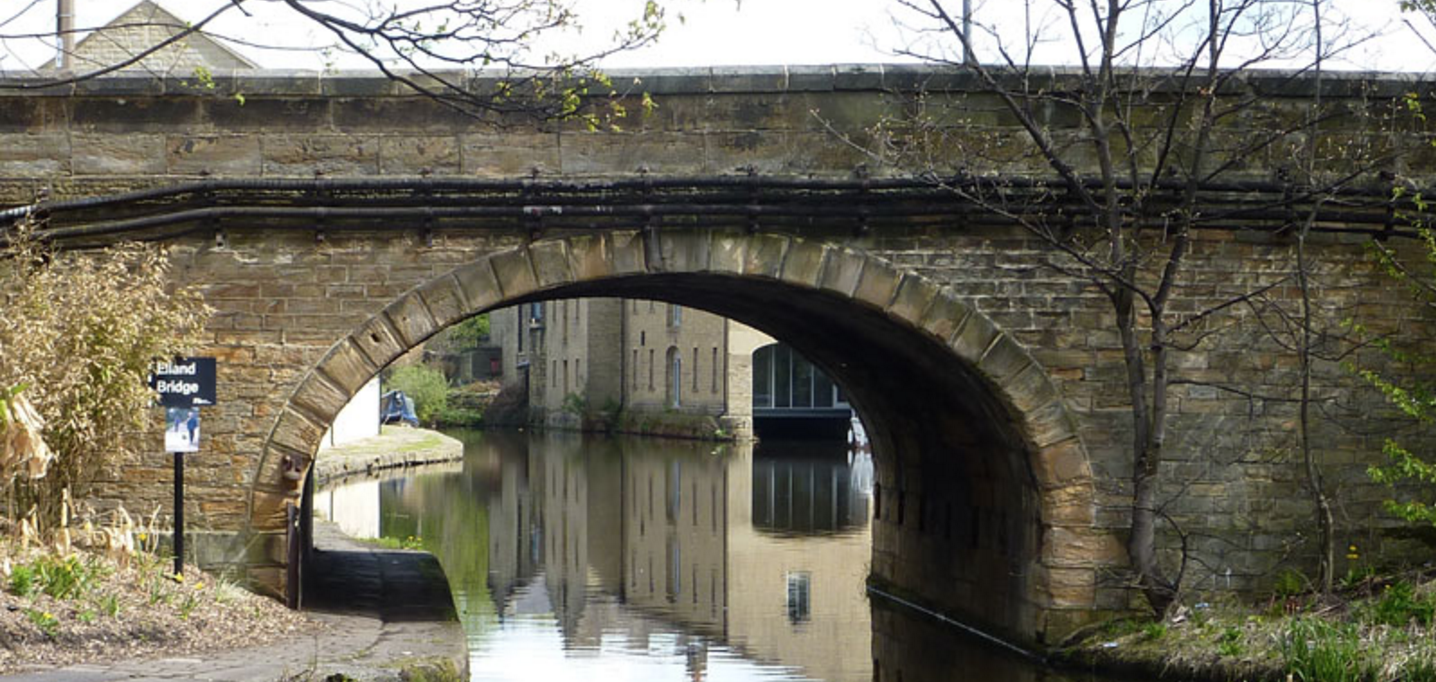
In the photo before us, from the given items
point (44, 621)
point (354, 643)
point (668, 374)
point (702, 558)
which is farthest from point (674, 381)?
point (44, 621)

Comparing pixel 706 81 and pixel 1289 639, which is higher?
pixel 706 81

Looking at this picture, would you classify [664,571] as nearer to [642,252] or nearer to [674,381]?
[642,252]

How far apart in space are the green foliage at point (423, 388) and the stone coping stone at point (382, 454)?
1437 centimetres

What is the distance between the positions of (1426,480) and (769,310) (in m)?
5.84

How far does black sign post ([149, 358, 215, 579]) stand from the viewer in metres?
11.3

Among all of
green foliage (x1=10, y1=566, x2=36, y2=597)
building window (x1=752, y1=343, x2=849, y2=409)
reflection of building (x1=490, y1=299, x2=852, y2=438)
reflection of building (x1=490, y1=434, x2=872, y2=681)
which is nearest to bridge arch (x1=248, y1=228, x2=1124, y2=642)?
reflection of building (x1=490, y1=434, x2=872, y2=681)

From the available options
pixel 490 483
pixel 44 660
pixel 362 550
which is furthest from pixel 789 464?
pixel 44 660

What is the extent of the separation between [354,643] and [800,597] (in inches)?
279

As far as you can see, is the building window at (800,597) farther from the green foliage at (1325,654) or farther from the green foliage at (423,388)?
the green foliage at (423,388)

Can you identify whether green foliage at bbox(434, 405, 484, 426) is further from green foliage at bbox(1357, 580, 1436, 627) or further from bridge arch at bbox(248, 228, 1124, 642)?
green foliage at bbox(1357, 580, 1436, 627)

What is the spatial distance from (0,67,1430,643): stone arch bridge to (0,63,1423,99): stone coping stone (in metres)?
0.03

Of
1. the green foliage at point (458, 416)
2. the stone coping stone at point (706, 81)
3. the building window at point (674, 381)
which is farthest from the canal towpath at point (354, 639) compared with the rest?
the green foliage at point (458, 416)

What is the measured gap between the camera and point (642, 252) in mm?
12445

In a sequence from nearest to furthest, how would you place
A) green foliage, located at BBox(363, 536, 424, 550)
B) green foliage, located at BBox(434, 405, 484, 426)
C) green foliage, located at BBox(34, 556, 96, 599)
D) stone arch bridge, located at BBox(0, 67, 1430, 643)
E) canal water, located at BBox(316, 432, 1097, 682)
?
green foliage, located at BBox(34, 556, 96, 599)
stone arch bridge, located at BBox(0, 67, 1430, 643)
canal water, located at BBox(316, 432, 1097, 682)
green foliage, located at BBox(363, 536, 424, 550)
green foliage, located at BBox(434, 405, 484, 426)
